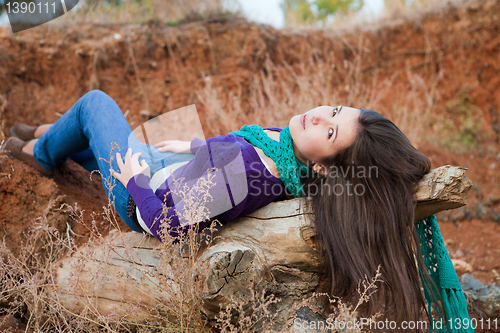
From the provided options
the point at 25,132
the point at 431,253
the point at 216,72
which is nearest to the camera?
the point at 431,253

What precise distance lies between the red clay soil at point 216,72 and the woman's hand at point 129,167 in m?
0.68

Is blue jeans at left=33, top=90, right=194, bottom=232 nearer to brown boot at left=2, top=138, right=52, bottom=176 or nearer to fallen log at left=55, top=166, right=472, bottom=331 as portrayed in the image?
brown boot at left=2, top=138, right=52, bottom=176

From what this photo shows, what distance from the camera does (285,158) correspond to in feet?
7.05

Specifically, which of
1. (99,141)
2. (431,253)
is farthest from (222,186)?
(431,253)

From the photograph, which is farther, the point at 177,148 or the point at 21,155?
the point at 21,155

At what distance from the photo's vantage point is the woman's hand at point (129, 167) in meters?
2.18

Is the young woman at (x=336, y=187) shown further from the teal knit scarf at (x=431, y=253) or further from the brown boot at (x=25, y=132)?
the brown boot at (x=25, y=132)

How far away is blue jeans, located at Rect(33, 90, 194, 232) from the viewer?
7.56ft

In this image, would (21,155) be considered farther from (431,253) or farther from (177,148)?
(431,253)

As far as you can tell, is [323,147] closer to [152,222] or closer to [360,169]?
[360,169]

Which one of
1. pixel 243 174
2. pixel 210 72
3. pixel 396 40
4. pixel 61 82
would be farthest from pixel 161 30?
pixel 396 40

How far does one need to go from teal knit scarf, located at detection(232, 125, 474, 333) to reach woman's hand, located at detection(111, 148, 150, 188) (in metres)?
0.65

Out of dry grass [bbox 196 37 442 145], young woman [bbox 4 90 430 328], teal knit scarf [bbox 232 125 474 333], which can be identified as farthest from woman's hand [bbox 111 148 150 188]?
dry grass [bbox 196 37 442 145]

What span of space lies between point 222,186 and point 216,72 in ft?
14.8
